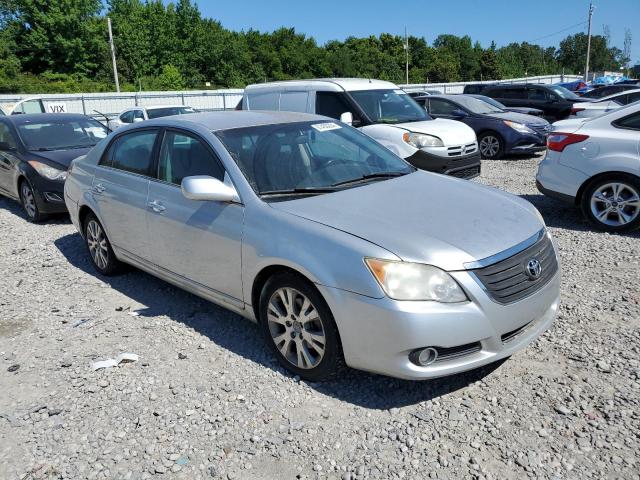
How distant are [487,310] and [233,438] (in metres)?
1.54

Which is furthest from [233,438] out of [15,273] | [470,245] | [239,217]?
[15,273]

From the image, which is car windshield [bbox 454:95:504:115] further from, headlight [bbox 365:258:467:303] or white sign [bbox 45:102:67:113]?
white sign [bbox 45:102:67:113]

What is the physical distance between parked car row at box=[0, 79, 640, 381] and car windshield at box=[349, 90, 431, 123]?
3931 mm

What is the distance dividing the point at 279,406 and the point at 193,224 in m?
1.48

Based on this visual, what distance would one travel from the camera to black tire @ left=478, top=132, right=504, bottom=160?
1238cm

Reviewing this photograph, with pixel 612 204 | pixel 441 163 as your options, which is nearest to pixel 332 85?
pixel 441 163

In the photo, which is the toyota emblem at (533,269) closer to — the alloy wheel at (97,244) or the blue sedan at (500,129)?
the alloy wheel at (97,244)

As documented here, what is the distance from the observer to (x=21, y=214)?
8875 millimetres

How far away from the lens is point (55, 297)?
5254mm

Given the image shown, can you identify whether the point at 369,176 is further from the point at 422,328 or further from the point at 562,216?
the point at 562,216

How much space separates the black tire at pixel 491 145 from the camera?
1238 cm

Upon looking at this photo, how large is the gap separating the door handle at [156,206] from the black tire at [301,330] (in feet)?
4.26

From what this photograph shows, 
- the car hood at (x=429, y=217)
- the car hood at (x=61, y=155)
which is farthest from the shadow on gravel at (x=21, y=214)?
the car hood at (x=429, y=217)

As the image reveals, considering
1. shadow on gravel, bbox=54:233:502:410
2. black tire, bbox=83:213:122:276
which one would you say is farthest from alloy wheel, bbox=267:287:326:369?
black tire, bbox=83:213:122:276
